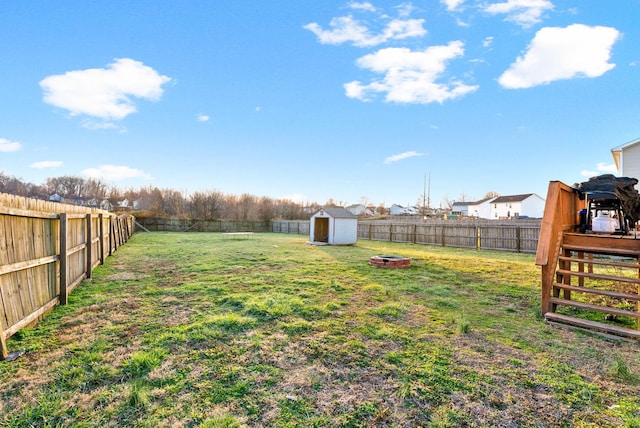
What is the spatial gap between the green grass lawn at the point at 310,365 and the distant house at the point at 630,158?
12793 mm

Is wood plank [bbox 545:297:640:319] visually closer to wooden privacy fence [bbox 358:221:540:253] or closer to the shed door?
wooden privacy fence [bbox 358:221:540:253]

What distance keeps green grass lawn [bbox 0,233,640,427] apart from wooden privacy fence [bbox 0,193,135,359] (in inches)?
10.1

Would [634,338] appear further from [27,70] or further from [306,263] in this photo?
[27,70]

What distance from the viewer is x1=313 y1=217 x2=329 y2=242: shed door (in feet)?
61.3

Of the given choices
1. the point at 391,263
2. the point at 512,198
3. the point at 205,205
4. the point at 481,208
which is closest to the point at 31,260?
the point at 391,263

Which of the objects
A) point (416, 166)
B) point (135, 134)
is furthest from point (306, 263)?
point (416, 166)

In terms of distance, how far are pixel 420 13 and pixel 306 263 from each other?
8.23 m

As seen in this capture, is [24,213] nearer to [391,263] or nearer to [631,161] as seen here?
[391,263]

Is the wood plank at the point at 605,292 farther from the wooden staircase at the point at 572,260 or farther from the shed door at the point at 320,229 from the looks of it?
the shed door at the point at 320,229

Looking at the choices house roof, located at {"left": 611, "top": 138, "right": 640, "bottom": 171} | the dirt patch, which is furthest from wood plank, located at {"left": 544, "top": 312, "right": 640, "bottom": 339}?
house roof, located at {"left": 611, "top": 138, "right": 640, "bottom": 171}

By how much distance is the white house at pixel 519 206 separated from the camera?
4569 cm

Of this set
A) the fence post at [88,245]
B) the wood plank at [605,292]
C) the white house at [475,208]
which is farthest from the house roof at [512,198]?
the fence post at [88,245]

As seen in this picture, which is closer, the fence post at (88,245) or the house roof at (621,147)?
the fence post at (88,245)

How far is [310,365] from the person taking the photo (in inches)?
114
